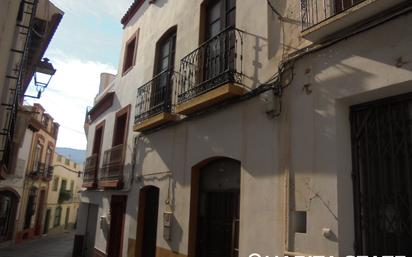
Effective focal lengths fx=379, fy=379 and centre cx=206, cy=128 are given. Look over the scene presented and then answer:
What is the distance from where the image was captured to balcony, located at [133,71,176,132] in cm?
786

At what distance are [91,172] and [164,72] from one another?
6.58 metres

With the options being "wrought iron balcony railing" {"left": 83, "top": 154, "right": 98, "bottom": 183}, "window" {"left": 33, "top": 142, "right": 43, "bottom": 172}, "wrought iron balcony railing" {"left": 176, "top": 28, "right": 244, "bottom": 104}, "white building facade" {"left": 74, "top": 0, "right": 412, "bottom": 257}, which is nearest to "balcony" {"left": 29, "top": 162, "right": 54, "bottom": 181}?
"window" {"left": 33, "top": 142, "right": 43, "bottom": 172}

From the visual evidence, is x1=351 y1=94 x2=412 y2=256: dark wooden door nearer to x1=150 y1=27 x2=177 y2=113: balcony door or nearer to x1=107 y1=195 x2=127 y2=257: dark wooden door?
x1=150 y1=27 x2=177 y2=113: balcony door

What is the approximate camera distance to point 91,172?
1330 centimetres

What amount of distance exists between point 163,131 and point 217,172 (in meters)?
2.07

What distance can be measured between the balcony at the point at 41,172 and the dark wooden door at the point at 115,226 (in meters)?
17.4

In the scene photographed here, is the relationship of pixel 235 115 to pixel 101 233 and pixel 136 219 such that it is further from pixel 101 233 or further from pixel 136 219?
pixel 101 233

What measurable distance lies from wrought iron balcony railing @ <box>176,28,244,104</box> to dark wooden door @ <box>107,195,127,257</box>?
14.6 feet

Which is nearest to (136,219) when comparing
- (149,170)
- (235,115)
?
(149,170)

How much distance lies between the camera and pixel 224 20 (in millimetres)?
6988

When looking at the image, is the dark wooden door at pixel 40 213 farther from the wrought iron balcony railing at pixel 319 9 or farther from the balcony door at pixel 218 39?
the wrought iron balcony railing at pixel 319 9

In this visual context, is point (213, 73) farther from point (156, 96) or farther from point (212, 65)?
point (156, 96)

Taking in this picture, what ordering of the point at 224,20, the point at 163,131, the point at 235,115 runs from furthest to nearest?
the point at 163,131 < the point at 224,20 < the point at 235,115

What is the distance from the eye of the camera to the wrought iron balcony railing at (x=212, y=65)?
6.11 m
